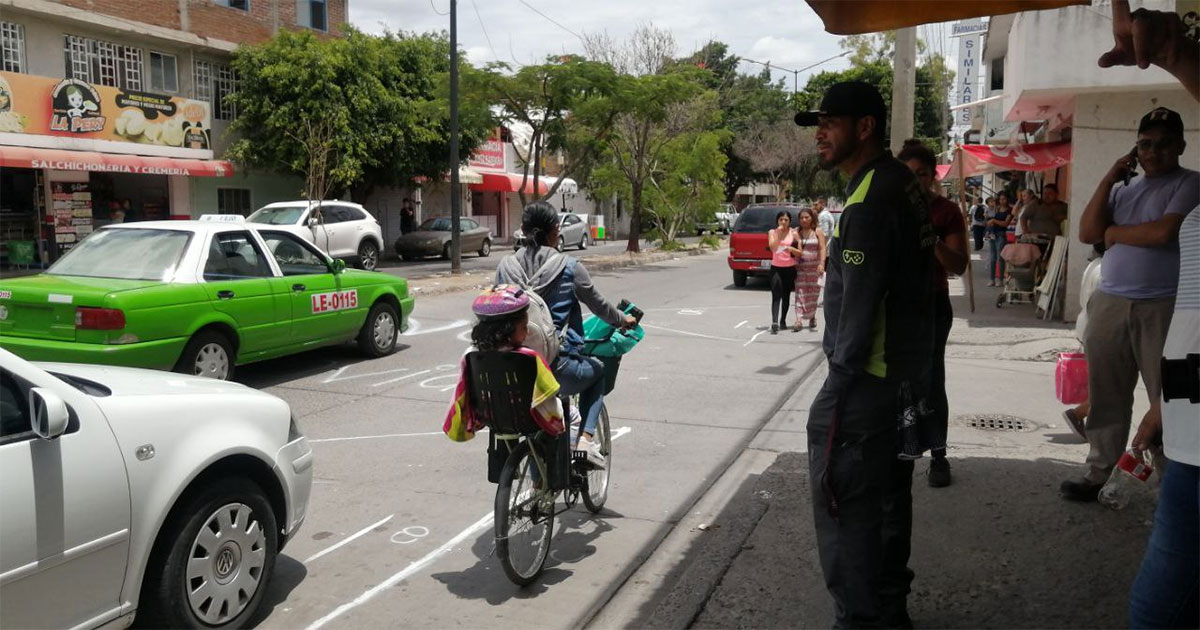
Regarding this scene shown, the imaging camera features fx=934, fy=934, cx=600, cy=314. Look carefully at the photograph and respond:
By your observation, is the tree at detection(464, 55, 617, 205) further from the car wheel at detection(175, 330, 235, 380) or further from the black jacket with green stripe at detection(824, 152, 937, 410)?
the black jacket with green stripe at detection(824, 152, 937, 410)

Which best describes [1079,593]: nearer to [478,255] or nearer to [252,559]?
[252,559]

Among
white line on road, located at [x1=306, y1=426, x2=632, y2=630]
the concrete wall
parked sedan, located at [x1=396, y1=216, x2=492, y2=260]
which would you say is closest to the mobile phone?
white line on road, located at [x1=306, y1=426, x2=632, y2=630]

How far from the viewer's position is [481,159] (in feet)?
134

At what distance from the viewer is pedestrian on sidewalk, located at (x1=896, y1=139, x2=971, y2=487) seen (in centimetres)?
485

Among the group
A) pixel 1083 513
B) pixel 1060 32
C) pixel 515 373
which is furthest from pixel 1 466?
pixel 1060 32

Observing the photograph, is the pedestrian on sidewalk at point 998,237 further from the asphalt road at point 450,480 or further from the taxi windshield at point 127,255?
the taxi windshield at point 127,255

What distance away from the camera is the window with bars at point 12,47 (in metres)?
20.8

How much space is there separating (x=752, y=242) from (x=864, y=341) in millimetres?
16202

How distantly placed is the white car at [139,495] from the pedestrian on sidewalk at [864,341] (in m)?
2.36

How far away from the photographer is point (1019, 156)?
1434cm

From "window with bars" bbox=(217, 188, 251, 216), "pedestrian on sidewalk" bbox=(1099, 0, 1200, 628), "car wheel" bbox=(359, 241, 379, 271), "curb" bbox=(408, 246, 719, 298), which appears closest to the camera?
"pedestrian on sidewalk" bbox=(1099, 0, 1200, 628)

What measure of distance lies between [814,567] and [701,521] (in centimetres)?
108

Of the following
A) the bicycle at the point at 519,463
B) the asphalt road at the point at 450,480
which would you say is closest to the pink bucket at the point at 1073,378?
the asphalt road at the point at 450,480

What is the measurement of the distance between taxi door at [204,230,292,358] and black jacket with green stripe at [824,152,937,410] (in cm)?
657
